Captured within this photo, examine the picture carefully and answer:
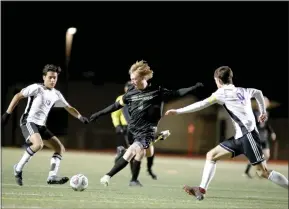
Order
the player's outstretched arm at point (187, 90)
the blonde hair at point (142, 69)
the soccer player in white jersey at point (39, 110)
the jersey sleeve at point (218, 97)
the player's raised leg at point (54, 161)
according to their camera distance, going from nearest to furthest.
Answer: the jersey sleeve at point (218, 97) → the player's outstretched arm at point (187, 90) → the blonde hair at point (142, 69) → the soccer player in white jersey at point (39, 110) → the player's raised leg at point (54, 161)

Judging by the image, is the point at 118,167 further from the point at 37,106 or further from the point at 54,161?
the point at 37,106

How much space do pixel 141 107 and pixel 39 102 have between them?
1624 millimetres

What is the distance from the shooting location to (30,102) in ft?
26.8

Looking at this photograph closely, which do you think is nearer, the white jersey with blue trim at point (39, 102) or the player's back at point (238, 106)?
the player's back at point (238, 106)

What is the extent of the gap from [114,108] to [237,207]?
2.37 m

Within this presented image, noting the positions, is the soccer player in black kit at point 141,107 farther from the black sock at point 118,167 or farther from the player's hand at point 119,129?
the player's hand at point 119,129

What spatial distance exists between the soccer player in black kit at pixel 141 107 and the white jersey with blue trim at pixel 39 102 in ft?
2.66

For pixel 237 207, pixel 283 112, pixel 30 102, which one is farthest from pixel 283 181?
pixel 283 112

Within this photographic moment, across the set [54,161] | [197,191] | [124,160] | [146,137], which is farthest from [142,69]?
[54,161]

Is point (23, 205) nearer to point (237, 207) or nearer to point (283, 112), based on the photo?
point (237, 207)

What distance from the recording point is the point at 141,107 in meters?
7.89

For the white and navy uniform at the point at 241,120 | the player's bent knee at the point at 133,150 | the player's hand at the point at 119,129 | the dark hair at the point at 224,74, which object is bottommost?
→ the player's bent knee at the point at 133,150

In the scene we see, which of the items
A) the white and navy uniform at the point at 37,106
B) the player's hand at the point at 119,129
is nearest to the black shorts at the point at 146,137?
the white and navy uniform at the point at 37,106

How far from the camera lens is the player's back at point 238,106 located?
701 cm
